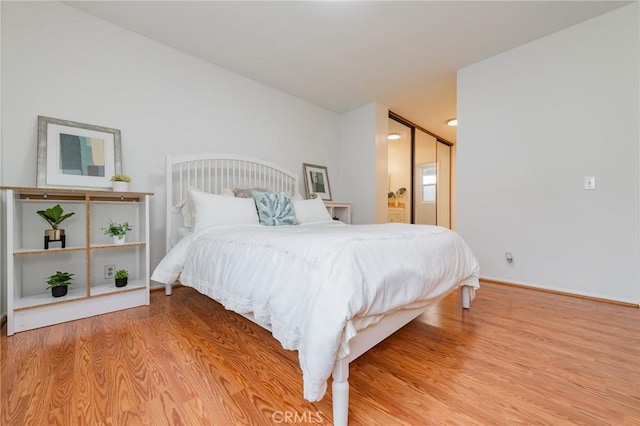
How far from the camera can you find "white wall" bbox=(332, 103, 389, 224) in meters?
3.94

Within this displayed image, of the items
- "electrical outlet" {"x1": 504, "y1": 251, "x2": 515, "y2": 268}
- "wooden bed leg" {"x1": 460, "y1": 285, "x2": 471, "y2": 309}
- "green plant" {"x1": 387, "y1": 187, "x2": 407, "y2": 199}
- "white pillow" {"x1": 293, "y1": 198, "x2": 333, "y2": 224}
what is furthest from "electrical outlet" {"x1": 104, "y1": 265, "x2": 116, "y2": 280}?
"green plant" {"x1": 387, "y1": 187, "x2": 407, "y2": 199}

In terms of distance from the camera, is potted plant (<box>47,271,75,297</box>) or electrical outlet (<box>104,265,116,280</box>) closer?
potted plant (<box>47,271,75,297</box>)

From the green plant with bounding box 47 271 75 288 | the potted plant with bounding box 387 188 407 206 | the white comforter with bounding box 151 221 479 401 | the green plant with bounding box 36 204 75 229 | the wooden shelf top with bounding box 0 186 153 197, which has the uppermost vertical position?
the potted plant with bounding box 387 188 407 206

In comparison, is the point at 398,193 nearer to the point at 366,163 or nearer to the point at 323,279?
the point at 366,163

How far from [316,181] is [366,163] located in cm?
82

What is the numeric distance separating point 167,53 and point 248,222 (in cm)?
193

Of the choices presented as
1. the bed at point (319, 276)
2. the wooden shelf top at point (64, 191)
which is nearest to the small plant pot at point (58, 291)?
the bed at point (319, 276)

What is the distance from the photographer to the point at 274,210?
2.34 m

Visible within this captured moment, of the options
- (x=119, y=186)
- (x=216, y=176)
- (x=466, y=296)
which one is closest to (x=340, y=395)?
(x=466, y=296)

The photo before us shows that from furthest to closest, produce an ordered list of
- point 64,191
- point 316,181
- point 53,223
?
point 316,181
point 53,223
point 64,191

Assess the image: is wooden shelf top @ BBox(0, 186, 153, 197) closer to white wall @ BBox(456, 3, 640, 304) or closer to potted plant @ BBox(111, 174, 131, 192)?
potted plant @ BBox(111, 174, 131, 192)

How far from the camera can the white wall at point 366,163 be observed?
12.9ft

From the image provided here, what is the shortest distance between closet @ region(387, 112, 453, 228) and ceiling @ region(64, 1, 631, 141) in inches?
53.2

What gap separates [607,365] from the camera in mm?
1272
